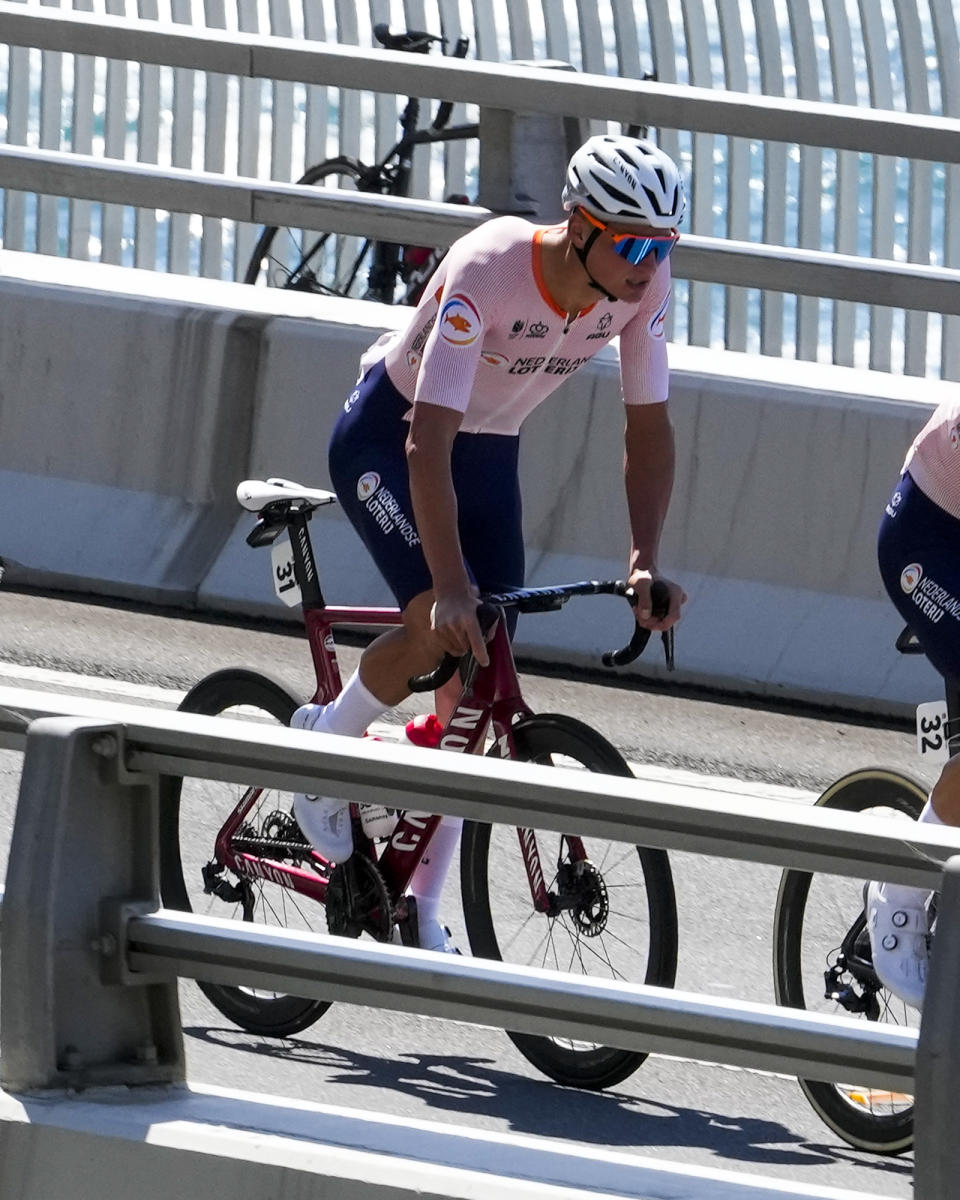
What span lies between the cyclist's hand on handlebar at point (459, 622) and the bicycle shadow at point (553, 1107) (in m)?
0.96

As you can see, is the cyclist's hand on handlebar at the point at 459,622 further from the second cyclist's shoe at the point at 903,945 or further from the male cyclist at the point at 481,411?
the second cyclist's shoe at the point at 903,945

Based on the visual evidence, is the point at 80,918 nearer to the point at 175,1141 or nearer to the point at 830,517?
the point at 175,1141

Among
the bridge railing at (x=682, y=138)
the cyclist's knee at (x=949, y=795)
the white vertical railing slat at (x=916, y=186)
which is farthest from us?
the bridge railing at (x=682, y=138)

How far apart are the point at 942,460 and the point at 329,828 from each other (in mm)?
1623

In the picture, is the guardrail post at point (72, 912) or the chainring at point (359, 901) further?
the chainring at point (359, 901)

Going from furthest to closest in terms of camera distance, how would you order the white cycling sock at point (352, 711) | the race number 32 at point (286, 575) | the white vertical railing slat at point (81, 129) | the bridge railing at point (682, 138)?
the white vertical railing slat at point (81, 129), the bridge railing at point (682, 138), the race number 32 at point (286, 575), the white cycling sock at point (352, 711)

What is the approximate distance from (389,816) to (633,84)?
4133 mm

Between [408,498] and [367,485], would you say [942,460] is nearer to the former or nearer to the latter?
[408,498]

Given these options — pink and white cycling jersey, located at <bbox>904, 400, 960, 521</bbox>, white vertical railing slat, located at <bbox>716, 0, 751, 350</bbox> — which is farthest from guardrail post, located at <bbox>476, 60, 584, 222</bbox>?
pink and white cycling jersey, located at <bbox>904, 400, 960, 521</bbox>

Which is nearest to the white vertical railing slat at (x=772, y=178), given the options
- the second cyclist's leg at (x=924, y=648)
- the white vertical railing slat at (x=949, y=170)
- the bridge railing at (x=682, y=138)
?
the bridge railing at (x=682, y=138)

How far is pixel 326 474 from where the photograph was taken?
989 centimetres

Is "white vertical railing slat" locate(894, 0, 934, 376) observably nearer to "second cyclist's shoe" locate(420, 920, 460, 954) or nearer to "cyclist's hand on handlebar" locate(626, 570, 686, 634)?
"cyclist's hand on handlebar" locate(626, 570, 686, 634)

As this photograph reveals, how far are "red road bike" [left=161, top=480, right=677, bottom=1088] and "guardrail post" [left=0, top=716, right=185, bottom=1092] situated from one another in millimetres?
1592

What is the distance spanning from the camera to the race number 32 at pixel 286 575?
6617 millimetres
